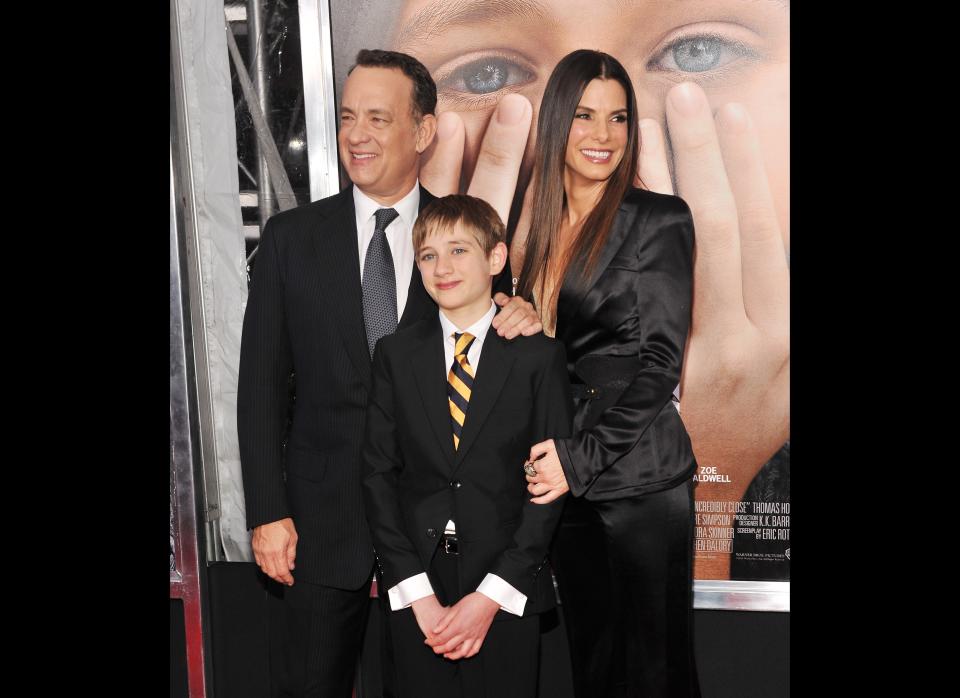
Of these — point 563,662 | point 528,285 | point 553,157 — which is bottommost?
point 563,662

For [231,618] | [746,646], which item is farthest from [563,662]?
[231,618]

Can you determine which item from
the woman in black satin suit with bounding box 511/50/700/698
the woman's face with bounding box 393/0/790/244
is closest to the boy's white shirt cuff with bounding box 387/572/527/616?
the woman in black satin suit with bounding box 511/50/700/698

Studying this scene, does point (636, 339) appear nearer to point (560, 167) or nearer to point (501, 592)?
point (560, 167)

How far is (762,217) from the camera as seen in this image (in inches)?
112

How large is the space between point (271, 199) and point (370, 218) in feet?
1.88

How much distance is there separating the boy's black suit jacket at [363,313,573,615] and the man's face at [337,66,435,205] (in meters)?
0.54

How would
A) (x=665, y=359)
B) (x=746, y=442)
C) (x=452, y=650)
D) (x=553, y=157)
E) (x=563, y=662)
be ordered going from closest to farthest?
(x=452, y=650)
(x=665, y=359)
(x=553, y=157)
(x=746, y=442)
(x=563, y=662)

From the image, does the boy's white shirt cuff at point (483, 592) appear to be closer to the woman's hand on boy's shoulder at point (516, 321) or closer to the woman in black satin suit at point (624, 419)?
the woman in black satin suit at point (624, 419)

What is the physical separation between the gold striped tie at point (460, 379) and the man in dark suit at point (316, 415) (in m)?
0.19

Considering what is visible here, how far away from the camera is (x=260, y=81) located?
9.89ft

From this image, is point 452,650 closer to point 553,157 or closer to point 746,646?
point 746,646

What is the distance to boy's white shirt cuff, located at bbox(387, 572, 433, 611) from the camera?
2.26 m

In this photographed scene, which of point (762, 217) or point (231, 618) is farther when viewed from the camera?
point (231, 618)

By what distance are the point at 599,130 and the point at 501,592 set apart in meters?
1.39
